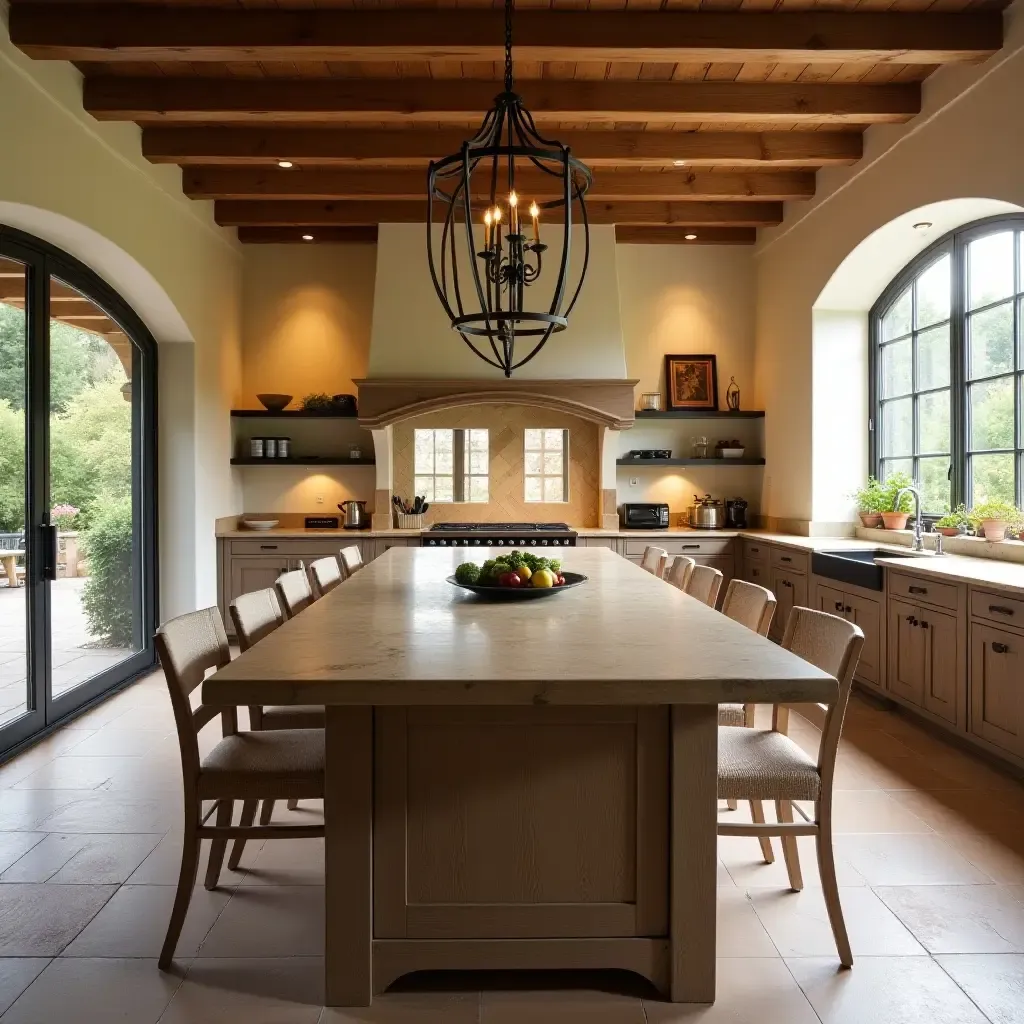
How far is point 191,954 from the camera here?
204 cm

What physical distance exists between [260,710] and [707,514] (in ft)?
14.9

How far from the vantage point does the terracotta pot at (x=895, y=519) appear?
5.09 meters

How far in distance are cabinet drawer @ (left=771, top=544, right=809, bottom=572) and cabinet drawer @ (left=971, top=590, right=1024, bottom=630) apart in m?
1.55

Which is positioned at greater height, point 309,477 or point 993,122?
point 993,122

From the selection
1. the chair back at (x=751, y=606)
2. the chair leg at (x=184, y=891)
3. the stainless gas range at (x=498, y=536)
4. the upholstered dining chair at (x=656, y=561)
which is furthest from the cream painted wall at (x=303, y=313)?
the chair leg at (x=184, y=891)

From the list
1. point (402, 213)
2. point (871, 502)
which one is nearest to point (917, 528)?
point (871, 502)

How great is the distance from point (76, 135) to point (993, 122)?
4284 millimetres

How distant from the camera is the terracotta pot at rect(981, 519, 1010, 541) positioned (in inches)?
159

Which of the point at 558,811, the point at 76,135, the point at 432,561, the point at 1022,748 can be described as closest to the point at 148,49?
the point at 76,135

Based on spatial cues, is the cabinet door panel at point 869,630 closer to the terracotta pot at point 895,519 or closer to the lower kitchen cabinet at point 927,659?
the lower kitchen cabinet at point 927,659

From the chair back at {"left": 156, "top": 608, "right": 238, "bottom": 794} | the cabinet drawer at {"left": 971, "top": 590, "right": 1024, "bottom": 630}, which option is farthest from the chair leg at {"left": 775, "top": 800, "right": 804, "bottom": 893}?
the chair back at {"left": 156, "top": 608, "right": 238, "bottom": 794}

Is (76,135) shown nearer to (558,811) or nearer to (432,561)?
(432,561)

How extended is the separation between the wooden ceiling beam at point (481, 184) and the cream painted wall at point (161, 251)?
1.16ft

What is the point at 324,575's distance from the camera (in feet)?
12.2
